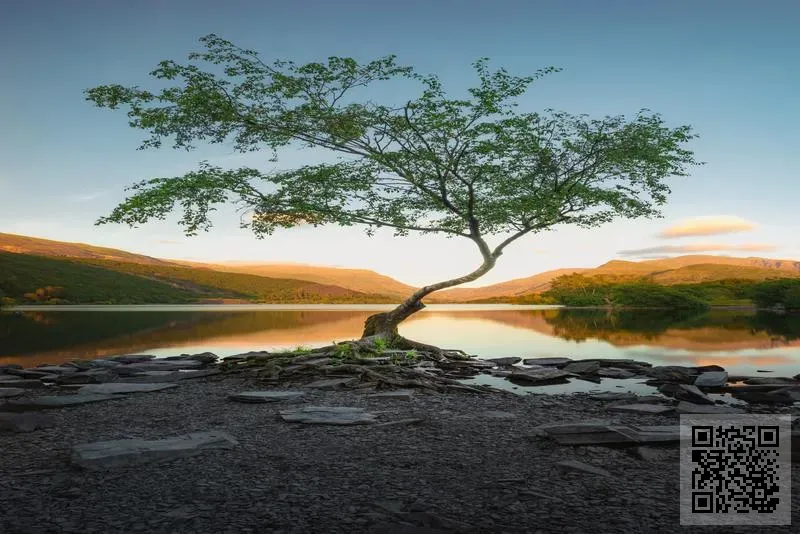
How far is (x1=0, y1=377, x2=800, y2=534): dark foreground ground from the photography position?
6.61 meters

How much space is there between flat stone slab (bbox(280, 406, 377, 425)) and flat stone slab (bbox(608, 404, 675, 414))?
6.18m

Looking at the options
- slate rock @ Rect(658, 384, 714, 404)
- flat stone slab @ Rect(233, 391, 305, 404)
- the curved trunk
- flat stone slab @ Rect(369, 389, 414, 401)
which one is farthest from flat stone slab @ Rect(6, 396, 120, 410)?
slate rock @ Rect(658, 384, 714, 404)

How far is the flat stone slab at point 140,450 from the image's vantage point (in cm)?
879

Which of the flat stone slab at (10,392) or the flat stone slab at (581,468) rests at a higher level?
the flat stone slab at (581,468)

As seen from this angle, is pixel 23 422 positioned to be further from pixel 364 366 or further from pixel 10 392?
pixel 364 366

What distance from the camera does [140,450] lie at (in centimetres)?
918

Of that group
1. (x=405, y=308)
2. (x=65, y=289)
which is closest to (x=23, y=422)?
(x=405, y=308)

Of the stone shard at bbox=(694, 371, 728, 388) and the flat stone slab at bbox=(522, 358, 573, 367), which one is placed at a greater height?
the stone shard at bbox=(694, 371, 728, 388)

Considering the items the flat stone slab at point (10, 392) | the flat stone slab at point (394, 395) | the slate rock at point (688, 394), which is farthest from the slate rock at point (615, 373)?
the flat stone slab at point (10, 392)

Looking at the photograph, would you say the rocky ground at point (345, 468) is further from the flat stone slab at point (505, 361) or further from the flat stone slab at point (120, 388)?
the flat stone slab at point (505, 361)

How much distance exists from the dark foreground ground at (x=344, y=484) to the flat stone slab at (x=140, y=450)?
24 cm

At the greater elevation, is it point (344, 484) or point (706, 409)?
point (706, 409)

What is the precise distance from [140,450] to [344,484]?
143 inches

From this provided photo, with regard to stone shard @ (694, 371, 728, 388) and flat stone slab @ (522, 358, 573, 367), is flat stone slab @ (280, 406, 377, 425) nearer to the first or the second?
Result: stone shard @ (694, 371, 728, 388)
